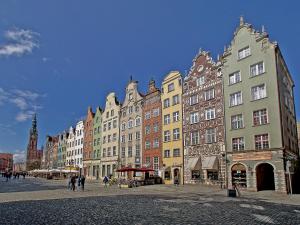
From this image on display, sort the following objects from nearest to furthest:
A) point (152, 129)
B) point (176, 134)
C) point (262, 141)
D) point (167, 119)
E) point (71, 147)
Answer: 1. point (262, 141)
2. point (176, 134)
3. point (167, 119)
4. point (152, 129)
5. point (71, 147)

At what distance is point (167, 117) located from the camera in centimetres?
4653

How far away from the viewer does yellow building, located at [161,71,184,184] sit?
42.7 metres

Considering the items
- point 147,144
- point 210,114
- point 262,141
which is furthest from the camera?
point 147,144

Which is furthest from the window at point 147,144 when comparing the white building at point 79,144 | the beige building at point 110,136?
the white building at point 79,144

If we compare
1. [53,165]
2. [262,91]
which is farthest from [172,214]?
[53,165]

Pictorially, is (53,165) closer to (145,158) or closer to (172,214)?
(145,158)

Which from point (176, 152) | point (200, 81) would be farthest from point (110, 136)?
point (200, 81)

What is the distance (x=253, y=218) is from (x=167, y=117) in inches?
1312

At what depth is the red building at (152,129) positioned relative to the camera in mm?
47688

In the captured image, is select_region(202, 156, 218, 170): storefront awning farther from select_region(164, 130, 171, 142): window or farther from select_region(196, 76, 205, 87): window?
select_region(196, 76, 205, 87): window

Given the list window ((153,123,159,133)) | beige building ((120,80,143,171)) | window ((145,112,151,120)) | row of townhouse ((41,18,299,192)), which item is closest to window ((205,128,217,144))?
row of townhouse ((41,18,299,192))

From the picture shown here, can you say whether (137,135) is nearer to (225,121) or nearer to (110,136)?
(110,136)

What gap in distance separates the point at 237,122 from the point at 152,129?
1854 centimetres

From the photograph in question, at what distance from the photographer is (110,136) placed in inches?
2499
